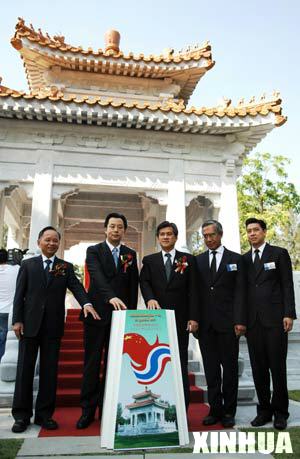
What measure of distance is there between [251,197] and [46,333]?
19.1 meters

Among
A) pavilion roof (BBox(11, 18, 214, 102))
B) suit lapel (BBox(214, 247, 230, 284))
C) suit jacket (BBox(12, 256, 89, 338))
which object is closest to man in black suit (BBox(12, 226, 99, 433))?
suit jacket (BBox(12, 256, 89, 338))

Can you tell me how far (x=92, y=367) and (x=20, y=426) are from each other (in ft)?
2.59

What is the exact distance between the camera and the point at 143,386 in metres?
2.95

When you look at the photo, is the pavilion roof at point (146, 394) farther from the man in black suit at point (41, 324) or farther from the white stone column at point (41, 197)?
the white stone column at point (41, 197)

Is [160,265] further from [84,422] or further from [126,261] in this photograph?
[84,422]

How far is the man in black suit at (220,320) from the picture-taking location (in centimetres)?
355

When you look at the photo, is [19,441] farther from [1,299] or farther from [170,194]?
[170,194]

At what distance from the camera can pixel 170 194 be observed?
7.34 meters

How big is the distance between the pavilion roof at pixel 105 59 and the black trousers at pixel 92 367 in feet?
23.1

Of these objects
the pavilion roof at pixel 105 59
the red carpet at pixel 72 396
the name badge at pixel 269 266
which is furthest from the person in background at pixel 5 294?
the pavilion roof at pixel 105 59

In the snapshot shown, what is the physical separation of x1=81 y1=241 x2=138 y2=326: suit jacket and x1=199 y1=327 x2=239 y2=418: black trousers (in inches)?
33.0

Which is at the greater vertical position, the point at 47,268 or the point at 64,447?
the point at 47,268

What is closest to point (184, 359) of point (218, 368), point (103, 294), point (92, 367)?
point (218, 368)

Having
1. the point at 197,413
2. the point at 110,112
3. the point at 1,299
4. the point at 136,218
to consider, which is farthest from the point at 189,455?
the point at 136,218
